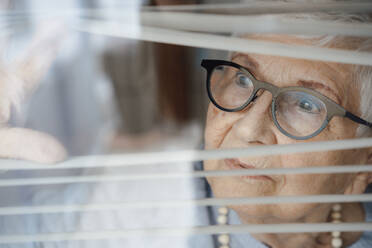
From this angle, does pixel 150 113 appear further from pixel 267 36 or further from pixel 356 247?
pixel 356 247

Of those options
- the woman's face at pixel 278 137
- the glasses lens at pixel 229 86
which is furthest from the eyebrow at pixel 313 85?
the glasses lens at pixel 229 86

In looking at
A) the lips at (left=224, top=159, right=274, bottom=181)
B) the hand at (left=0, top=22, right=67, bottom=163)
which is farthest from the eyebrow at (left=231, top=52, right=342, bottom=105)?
the hand at (left=0, top=22, right=67, bottom=163)

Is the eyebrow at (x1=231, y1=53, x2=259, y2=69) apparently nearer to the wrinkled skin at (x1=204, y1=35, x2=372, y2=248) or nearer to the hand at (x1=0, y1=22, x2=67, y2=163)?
the wrinkled skin at (x1=204, y1=35, x2=372, y2=248)

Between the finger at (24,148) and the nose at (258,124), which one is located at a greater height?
the nose at (258,124)

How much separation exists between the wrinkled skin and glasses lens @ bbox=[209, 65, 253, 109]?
19mm

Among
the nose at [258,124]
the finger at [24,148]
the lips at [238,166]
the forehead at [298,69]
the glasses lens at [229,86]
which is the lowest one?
the lips at [238,166]

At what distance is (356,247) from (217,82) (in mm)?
501

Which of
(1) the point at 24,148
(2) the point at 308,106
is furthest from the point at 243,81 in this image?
(1) the point at 24,148

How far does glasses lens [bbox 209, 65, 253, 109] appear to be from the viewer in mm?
673

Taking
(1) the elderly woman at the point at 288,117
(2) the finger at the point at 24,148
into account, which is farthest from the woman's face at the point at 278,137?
(2) the finger at the point at 24,148

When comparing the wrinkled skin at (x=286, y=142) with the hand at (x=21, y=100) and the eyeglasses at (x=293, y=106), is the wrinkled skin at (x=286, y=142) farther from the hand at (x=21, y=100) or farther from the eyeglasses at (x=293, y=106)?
the hand at (x=21, y=100)

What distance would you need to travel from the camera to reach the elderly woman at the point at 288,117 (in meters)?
0.64

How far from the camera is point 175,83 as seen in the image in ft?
3.09

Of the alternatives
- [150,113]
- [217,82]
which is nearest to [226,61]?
[217,82]
